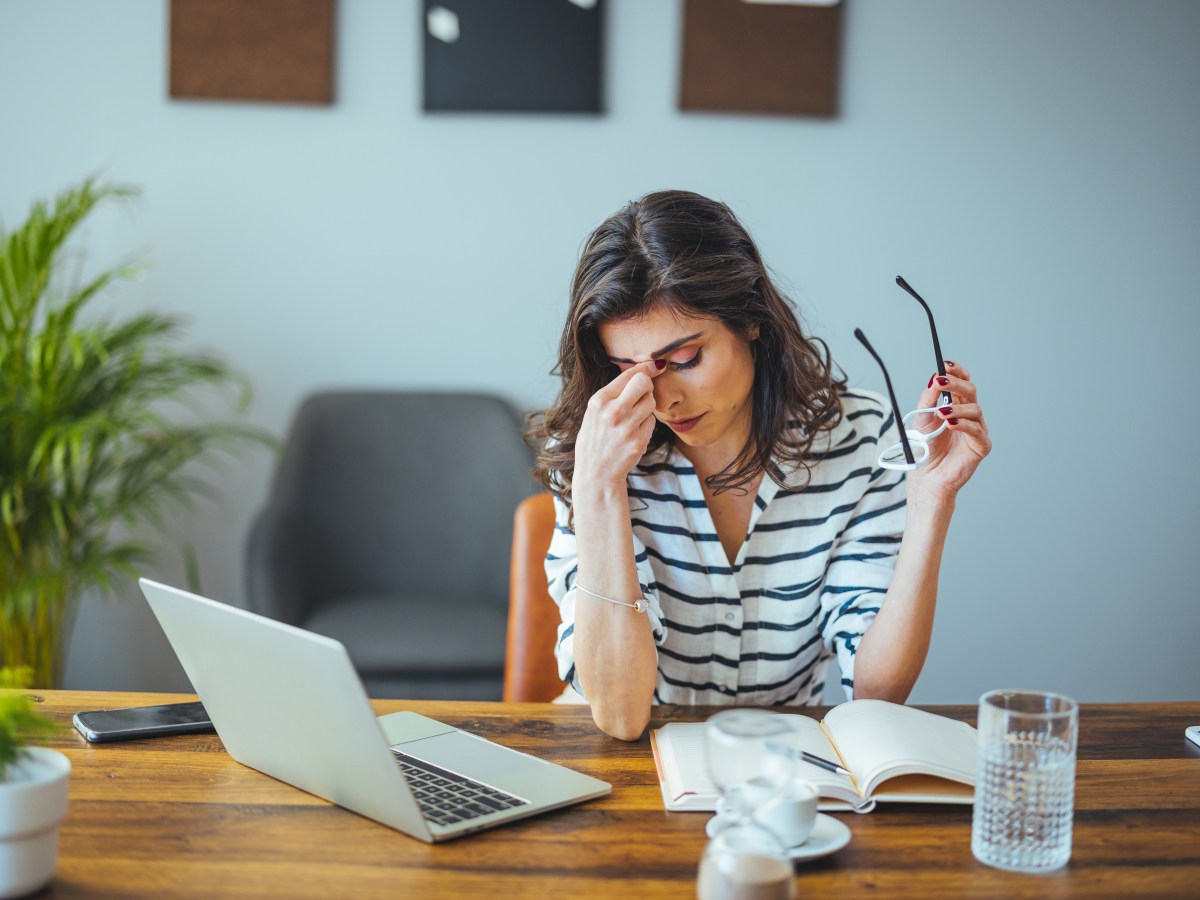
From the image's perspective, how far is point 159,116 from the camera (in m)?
3.10

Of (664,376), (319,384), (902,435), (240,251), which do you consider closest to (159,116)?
(240,251)

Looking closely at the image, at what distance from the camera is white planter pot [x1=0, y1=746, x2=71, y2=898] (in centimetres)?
87

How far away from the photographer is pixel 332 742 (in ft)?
3.35

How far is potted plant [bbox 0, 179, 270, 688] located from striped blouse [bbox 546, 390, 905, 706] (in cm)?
152

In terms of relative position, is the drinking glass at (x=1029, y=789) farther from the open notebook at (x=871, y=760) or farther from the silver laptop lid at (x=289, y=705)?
the silver laptop lid at (x=289, y=705)

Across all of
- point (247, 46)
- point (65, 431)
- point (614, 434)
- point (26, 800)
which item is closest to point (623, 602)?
point (614, 434)

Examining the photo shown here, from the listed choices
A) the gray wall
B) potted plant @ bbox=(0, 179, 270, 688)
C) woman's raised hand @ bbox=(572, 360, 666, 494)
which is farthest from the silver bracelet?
the gray wall

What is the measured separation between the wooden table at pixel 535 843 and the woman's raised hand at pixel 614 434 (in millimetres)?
331

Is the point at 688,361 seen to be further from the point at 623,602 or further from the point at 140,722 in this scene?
the point at 140,722

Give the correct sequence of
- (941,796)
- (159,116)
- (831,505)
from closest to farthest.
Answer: (941,796)
(831,505)
(159,116)

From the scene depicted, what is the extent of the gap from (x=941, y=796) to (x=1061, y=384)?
2395mm

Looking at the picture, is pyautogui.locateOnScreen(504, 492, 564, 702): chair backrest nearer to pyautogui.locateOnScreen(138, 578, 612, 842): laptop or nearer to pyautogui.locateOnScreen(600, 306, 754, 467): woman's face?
pyautogui.locateOnScreen(600, 306, 754, 467): woman's face

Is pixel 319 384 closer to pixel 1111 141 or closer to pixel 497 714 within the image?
pixel 497 714

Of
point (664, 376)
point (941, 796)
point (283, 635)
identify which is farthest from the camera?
point (664, 376)
